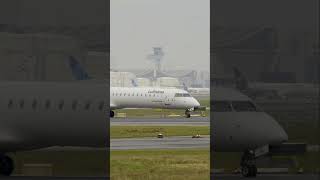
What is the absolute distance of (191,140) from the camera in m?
19.4

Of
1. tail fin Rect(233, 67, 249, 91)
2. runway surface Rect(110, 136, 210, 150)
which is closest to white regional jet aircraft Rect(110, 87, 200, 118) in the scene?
runway surface Rect(110, 136, 210, 150)

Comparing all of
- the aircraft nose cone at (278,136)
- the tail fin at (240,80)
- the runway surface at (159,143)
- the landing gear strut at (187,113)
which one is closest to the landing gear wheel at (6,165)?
the tail fin at (240,80)

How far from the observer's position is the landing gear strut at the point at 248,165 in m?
10.6

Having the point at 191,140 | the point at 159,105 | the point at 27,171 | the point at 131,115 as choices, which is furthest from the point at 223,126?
the point at 159,105

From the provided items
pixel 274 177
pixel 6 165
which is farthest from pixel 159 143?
pixel 274 177

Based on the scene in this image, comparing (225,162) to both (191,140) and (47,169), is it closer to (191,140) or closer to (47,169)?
(47,169)

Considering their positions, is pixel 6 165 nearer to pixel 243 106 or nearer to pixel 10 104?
pixel 10 104

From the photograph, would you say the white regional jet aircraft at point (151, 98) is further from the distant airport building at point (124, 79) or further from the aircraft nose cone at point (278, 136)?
the aircraft nose cone at point (278, 136)

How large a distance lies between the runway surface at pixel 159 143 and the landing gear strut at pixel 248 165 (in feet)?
22.6

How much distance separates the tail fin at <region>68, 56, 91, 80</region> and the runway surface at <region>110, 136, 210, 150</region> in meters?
6.67

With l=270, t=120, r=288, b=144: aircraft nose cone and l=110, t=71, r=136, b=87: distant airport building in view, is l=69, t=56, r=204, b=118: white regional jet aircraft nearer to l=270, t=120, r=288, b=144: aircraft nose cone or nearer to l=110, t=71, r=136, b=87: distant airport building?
l=110, t=71, r=136, b=87: distant airport building

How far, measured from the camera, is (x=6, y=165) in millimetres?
11672

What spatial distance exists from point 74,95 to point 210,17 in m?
2.73

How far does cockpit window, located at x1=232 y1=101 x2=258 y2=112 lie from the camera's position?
10477mm
